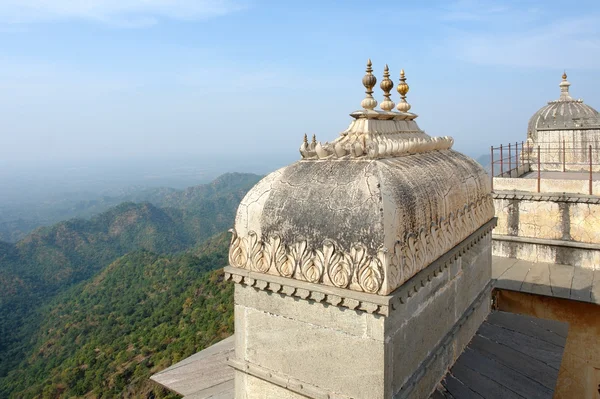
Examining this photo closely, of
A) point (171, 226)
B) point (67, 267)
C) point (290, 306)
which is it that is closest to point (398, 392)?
point (290, 306)

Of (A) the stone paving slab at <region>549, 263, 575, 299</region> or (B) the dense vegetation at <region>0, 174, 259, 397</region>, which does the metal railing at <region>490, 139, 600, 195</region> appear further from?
(B) the dense vegetation at <region>0, 174, 259, 397</region>

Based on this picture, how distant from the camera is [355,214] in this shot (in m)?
3.96

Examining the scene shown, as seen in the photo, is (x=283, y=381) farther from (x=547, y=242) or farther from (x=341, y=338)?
(x=547, y=242)

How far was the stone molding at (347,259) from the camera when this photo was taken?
12.4 feet

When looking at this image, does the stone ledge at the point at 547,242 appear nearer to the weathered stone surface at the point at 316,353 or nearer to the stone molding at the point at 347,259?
the stone molding at the point at 347,259

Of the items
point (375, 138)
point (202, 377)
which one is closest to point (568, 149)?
point (375, 138)

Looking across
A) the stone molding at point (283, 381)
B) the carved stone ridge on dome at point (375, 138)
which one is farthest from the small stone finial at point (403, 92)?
the stone molding at point (283, 381)

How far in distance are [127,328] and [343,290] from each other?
33.7 meters

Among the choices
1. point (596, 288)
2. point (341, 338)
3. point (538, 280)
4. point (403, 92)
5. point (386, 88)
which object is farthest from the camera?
point (538, 280)

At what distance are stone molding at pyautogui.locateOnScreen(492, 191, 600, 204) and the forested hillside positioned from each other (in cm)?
1471

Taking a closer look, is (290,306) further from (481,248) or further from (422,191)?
(481,248)

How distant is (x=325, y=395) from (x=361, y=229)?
1.59 meters

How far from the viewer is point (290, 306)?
14.0 feet

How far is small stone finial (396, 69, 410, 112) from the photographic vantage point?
6.66 m
